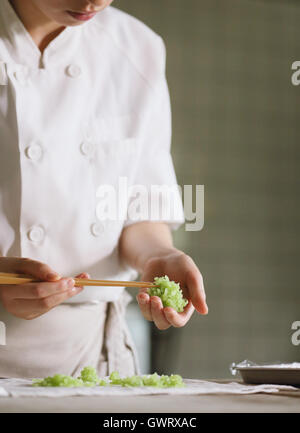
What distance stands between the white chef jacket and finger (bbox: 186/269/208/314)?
274 mm

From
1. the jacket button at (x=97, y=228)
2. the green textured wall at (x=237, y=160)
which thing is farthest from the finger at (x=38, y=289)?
the green textured wall at (x=237, y=160)

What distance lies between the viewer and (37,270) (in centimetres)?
98

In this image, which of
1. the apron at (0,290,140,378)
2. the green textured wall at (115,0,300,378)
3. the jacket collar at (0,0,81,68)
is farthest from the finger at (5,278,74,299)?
the green textured wall at (115,0,300,378)

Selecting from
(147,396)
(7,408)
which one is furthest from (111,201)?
(7,408)

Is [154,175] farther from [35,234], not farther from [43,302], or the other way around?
[43,302]

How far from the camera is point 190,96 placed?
3.63 m

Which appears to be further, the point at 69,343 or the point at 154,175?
the point at 154,175

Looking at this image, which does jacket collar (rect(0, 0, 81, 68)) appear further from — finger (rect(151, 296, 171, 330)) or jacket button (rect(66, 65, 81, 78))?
finger (rect(151, 296, 171, 330))

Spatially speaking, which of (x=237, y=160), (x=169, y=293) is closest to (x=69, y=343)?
(x=169, y=293)

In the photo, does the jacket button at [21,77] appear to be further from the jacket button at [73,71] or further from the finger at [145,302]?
the finger at [145,302]

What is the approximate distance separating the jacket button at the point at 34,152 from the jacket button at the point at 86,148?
0.11m

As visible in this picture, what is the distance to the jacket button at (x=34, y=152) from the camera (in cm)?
126

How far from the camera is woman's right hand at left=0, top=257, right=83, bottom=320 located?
98 centimetres

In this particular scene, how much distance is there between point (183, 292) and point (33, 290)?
271 millimetres
